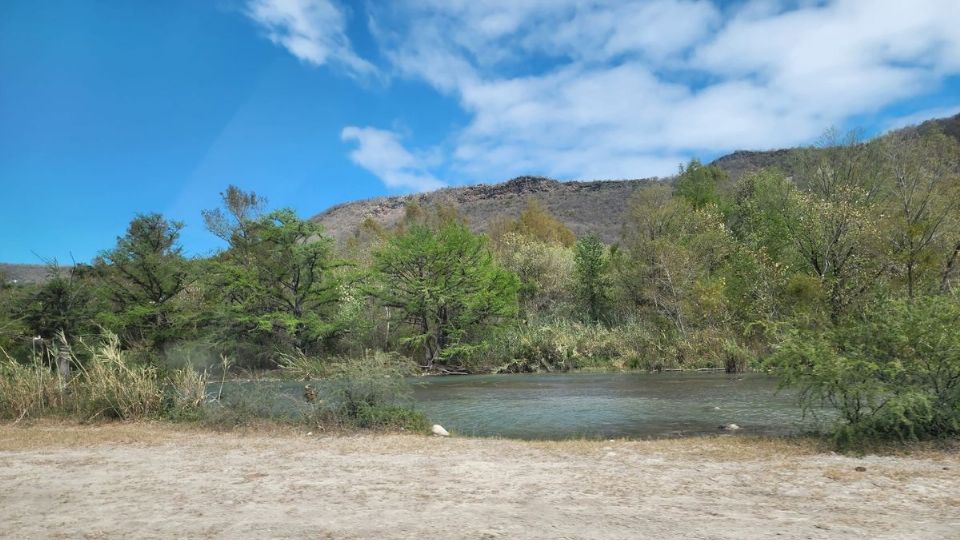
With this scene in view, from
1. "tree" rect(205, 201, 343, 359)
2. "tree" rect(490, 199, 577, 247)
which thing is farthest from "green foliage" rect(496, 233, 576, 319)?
"tree" rect(205, 201, 343, 359)

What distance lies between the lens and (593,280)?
50.7 m

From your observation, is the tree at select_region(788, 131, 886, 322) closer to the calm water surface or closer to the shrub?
the calm water surface

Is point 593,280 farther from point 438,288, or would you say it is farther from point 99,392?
point 99,392

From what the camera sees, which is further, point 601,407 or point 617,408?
point 601,407

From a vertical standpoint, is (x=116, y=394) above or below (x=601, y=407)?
above

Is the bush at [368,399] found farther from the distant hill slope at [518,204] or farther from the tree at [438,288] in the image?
the distant hill slope at [518,204]

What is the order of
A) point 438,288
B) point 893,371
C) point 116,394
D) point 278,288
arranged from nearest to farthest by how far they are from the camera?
1. point 893,371
2. point 116,394
3. point 438,288
4. point 278,288

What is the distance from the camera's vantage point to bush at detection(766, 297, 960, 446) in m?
10.2

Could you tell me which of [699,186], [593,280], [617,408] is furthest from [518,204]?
[617,408]

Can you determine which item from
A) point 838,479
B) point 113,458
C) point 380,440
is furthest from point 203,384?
point 838,479

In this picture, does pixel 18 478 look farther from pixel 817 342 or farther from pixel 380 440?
pixel 817 342

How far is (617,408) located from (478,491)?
1243 centimetres

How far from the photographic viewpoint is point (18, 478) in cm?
924

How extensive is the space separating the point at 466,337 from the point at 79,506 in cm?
3777
